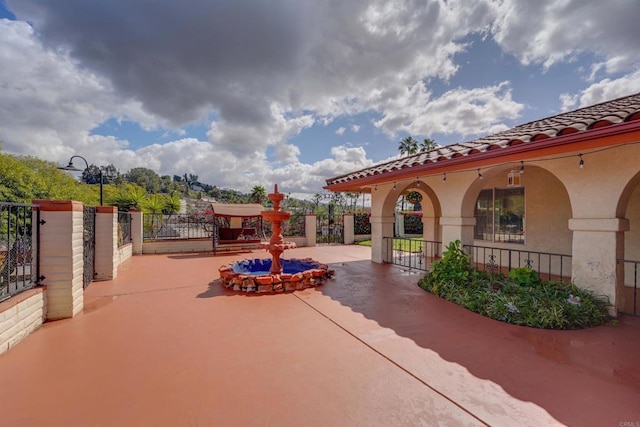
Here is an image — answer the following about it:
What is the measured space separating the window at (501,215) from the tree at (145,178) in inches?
2987

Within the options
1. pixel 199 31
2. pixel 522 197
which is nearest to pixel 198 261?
pixel 199 31

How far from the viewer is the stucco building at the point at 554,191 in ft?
14.5

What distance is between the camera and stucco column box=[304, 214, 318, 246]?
631 inches

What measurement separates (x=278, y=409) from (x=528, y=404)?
235 centimetres

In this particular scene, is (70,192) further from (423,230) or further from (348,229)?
(423,230)

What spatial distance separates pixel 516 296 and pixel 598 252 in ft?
5.16

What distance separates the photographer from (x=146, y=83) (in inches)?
402

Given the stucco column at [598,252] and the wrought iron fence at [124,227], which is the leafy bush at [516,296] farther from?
the wrought iron fence at [124,227]

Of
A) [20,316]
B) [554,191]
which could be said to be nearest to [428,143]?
[554,191]

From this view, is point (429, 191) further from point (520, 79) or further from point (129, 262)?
point (129, 262)

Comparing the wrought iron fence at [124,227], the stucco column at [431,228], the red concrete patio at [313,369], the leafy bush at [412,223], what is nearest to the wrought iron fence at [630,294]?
the red concrete patio at [313,369]

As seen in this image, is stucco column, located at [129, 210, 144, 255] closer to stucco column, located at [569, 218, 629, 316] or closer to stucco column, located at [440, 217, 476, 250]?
stucco column, located at [440, 217, 476, 250]

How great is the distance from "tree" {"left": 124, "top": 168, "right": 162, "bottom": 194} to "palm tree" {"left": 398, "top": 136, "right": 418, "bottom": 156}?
61.5 metres

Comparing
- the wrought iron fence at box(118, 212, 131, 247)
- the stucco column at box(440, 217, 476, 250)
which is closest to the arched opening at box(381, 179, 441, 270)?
the stucco column at box(440, 217, 476, 250)
